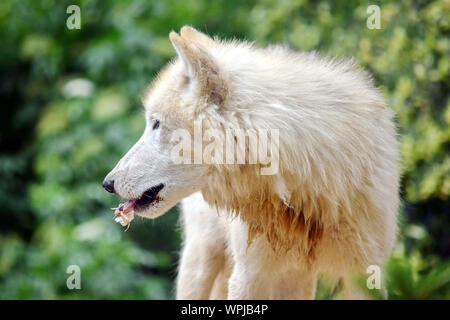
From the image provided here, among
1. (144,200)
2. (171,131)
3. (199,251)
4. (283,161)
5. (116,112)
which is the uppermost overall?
(116,112)

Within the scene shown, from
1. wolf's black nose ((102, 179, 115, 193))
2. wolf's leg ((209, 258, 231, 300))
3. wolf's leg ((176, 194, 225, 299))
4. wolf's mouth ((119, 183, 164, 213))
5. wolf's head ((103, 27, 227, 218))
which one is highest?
wolf's head ((103, 27, 227, 218))

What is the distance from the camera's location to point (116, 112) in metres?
8.86

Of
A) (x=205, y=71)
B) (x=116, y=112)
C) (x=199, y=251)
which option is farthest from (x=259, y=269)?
(x=116, y=112)

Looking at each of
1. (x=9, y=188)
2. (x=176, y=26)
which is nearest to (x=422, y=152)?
(x=176, y=26)

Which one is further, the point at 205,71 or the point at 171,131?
the point at 171,131

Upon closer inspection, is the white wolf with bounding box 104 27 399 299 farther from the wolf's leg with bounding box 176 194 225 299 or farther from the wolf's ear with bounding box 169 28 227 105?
the wolf's leg with bounding box 176 194 225 299

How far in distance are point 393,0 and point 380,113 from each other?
10.7ft

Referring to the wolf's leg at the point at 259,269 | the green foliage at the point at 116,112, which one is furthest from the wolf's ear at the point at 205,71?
the green foliage at the point at 116,112

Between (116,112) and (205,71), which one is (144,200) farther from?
(116,112)

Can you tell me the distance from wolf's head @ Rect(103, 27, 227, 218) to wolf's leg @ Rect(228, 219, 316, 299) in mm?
615

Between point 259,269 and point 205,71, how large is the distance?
1364 mm

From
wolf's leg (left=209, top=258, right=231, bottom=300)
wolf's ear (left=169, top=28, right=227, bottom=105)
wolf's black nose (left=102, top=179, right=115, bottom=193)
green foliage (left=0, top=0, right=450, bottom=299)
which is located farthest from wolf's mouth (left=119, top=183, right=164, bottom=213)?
green foliage (left=0, top=0, right=450, bottom=299)

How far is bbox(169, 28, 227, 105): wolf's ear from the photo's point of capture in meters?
3.26

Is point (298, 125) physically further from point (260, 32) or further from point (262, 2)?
point (262, 2)
